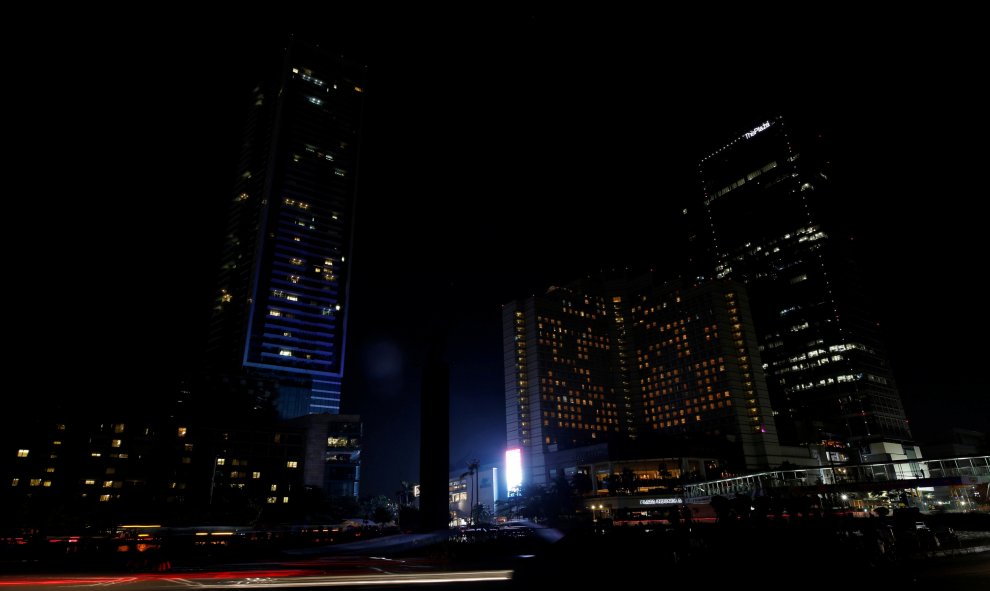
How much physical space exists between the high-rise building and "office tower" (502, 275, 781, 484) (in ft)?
197

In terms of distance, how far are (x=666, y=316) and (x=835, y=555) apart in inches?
5886

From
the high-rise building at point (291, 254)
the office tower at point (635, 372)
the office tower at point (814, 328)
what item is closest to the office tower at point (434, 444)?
the office tower at point (635, 372)

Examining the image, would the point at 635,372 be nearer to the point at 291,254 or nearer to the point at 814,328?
the point at 814,328

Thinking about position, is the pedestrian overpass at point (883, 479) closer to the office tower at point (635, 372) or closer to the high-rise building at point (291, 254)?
the office tower at point (635, 372)

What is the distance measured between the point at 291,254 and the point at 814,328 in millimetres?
170954

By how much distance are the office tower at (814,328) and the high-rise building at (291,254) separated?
141349 mm

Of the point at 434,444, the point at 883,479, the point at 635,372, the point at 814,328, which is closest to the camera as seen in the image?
the point at 434,444

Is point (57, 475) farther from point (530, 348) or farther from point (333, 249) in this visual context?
point (530, 348)

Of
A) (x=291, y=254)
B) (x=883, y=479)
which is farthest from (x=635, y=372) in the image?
(x=291, y=254)

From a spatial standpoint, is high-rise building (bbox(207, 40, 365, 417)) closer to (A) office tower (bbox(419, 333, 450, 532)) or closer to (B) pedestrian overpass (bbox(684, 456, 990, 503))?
(B) pedestrian overpass (bbox(684, 456, 990, 503))

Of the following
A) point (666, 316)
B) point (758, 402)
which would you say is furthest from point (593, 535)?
point (666, 316)

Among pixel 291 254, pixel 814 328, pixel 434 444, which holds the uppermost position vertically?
pixel 291 254

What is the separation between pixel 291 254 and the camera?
6722 inches

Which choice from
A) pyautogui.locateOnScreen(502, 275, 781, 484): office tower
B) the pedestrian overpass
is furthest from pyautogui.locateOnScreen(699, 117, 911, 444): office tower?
the pedestrian overpass
